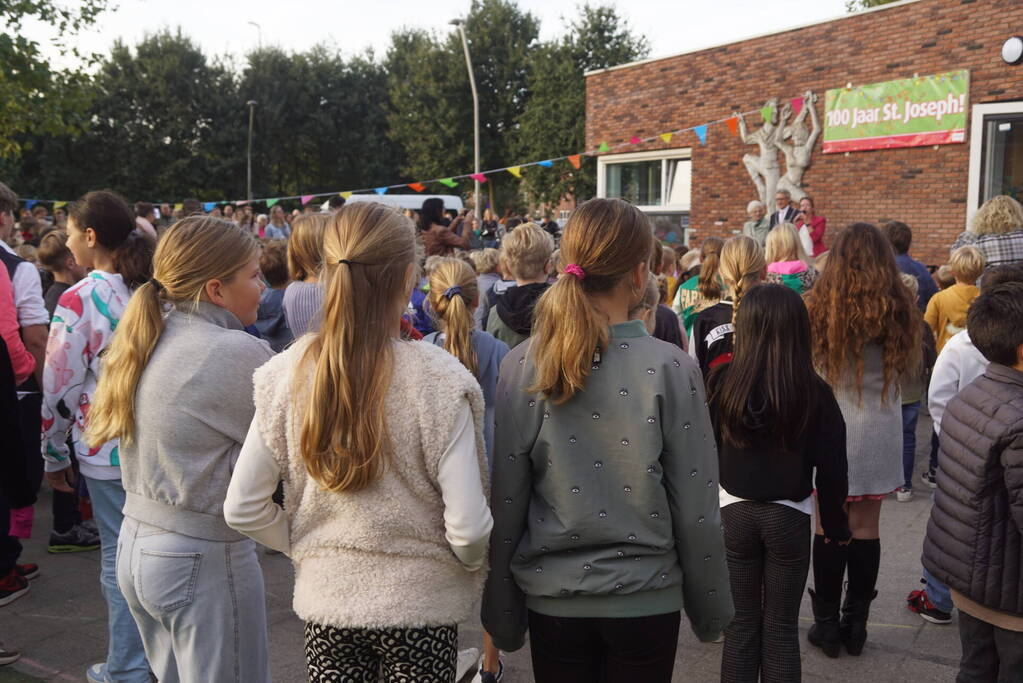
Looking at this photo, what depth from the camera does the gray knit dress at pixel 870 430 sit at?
382cm

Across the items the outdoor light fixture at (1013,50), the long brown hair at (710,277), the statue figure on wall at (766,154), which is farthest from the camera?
the statue figure on wall at (766,154)

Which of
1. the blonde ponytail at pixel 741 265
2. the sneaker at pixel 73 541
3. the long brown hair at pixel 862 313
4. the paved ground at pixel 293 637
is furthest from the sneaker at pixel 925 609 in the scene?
the sneaker at pixel 73 541

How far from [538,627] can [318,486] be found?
0.69 m

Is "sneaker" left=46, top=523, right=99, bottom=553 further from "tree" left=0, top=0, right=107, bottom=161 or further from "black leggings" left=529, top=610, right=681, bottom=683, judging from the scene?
"tree" left=0, top=0, right=107, bottom=161

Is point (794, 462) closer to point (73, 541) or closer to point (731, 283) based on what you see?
point (731, 283)

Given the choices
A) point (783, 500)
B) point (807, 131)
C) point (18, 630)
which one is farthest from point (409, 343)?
Answer: point (807, 131)

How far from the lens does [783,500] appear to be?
10.4 feet

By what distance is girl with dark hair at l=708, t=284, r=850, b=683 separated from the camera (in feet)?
10.1

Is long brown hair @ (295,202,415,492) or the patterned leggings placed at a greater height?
long brown hair @ (295,202,415,492)

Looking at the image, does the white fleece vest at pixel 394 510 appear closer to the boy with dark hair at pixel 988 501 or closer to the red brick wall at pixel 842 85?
the boy with dark hair at pixel 988 501

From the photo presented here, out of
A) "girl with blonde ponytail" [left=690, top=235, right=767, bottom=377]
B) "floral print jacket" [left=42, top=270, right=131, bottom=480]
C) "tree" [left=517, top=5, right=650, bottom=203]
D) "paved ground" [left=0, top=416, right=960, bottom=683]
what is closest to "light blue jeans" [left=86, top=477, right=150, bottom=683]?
"floral print jacket" [left=42, top=270, right=131, bottom=480]

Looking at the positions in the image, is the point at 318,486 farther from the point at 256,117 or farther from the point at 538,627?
the point at 256,117

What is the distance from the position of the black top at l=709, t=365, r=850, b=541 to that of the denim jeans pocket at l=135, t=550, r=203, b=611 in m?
1.87

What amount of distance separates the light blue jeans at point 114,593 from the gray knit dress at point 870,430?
300 cm
